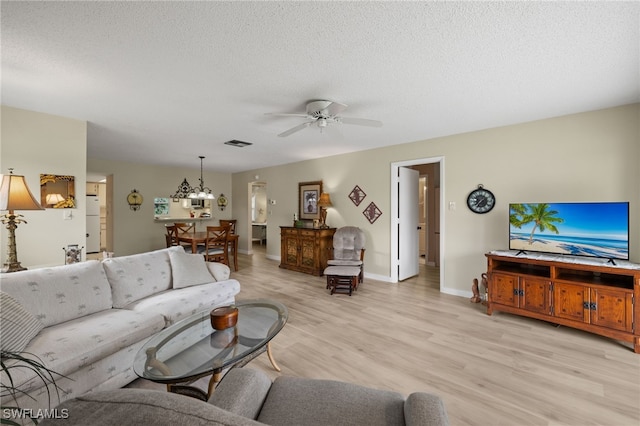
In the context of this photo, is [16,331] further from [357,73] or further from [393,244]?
[393,244]

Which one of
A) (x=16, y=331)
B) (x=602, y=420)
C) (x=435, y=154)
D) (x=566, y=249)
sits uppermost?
(x=435, y=154)

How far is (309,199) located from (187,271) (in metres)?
3.49

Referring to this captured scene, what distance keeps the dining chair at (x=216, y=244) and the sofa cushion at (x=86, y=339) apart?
2948 mm

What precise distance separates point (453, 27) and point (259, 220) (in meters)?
9.76

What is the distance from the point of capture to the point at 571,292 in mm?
2760

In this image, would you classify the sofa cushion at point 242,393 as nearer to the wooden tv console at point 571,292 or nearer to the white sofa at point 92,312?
the white sofa at point 92,312

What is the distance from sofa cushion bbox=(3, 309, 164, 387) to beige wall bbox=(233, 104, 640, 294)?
378 cm

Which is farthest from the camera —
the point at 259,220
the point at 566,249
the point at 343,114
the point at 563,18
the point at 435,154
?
the point at 259,220

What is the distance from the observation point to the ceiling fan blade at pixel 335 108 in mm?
2736

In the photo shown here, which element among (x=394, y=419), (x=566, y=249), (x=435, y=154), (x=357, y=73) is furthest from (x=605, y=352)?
(x=357, y=73)

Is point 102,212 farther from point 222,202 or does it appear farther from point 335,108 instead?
point 335,108

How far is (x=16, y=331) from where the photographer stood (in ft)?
5.44

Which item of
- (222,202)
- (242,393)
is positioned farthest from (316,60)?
(222,202)

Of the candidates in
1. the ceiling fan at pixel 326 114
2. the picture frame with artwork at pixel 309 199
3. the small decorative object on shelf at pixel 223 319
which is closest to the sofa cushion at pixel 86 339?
the small decorative object on shelf at pixel 223 319
